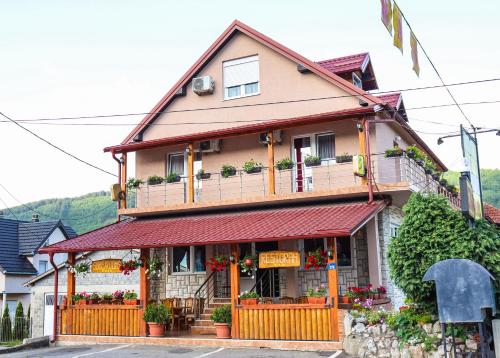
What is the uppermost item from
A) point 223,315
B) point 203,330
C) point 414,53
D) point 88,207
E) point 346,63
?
point 88,207

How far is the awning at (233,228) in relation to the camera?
605 inches

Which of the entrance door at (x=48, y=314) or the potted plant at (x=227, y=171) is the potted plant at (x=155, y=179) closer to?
the potted plant at (x=227, y=171)

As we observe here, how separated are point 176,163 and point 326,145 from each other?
5.92 metres

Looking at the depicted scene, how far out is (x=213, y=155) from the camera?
20.8 meters

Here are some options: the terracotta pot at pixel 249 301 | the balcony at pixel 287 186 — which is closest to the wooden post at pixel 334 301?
the terracotta pot at pixel 249 301

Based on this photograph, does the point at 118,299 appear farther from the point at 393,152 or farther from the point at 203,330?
the point at 393,152

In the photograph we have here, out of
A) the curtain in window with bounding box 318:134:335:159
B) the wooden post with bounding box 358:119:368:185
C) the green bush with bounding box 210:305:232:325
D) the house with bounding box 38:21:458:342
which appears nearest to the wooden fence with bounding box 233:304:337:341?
the house with bounding box 38:21:458:342

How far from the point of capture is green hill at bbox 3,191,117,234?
71500 mm

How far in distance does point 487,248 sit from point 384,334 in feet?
9.96

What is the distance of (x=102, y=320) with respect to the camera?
709 inches

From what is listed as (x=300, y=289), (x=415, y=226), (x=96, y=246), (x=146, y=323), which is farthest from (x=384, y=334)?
(x=96, y=246)

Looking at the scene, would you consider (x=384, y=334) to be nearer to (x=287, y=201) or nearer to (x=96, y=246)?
(x=287, y=201)

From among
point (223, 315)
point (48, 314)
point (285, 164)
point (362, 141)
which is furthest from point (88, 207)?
point (362, 141)

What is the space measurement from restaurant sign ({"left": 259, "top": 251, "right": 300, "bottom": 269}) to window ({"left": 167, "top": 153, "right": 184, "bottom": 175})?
7.05 meters
